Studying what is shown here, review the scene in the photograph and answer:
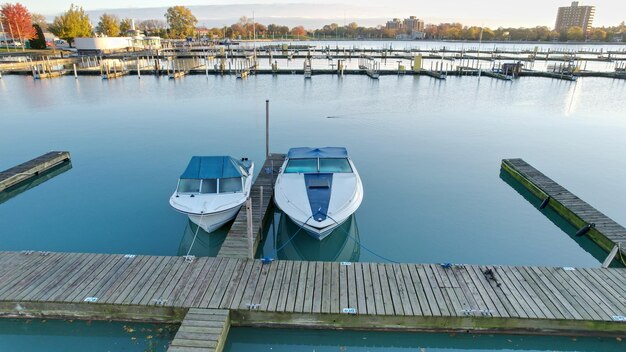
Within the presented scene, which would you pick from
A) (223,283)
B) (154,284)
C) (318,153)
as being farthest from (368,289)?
(318,153)

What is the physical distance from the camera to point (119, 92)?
119 feet

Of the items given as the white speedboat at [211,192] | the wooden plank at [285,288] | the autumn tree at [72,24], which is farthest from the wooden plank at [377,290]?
the autumn tree at [72,24]

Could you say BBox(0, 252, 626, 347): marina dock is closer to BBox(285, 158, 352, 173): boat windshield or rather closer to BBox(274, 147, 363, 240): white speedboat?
BBox(274, 147, 363, 240): white speedboat

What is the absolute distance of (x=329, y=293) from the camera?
8047mm

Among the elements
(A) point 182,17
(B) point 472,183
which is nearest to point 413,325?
(B) point 472,183

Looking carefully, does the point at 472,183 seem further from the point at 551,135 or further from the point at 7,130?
the point at 7,130

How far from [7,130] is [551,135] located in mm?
33461

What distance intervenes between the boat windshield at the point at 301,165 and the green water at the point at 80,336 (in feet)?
20.3

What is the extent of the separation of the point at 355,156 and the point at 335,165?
22.0 ft

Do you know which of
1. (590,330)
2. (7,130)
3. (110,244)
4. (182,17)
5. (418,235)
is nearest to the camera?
(590,330)

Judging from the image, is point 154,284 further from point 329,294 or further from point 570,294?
point 570,294

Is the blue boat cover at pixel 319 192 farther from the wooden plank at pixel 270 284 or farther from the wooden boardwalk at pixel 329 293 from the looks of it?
the wooden plank at pixel 270 284

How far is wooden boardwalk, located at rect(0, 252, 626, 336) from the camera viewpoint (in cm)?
755

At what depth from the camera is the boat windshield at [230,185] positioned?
11719 millimetres
